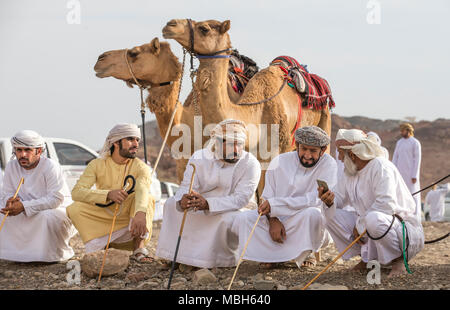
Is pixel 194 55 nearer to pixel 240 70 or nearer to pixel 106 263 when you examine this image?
pixel 240 70

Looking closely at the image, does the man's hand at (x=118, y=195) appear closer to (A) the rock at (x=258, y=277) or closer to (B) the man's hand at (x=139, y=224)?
(B) the man's hand at (x=139, y=224)

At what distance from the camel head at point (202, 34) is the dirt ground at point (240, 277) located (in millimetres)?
2563

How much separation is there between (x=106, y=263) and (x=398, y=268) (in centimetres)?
251

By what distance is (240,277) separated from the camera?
5508 millimetres

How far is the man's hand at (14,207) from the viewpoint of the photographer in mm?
6316

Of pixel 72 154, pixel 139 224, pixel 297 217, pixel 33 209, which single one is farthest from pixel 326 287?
pixel 72 154

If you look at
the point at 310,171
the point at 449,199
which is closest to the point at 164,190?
the point at 449,199

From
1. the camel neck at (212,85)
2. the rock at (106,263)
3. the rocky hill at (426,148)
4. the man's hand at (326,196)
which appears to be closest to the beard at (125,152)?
the rock at (106,263)

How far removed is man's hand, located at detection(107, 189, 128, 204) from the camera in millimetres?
5859

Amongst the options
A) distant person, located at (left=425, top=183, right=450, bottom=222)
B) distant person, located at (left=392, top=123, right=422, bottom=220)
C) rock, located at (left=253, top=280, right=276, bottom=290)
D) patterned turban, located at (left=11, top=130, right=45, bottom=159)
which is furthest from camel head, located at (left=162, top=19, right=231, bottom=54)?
distant person, located at (left=425, top=183, right=450, bottom=222)

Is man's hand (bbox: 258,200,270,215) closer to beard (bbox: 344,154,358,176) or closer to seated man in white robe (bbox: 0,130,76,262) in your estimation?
beard (bbox: 344,154,358,176)

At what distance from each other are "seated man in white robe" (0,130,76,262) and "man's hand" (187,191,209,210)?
169cm

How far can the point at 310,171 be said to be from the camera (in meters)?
5.89

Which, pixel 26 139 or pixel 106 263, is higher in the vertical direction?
pixel 26 139
